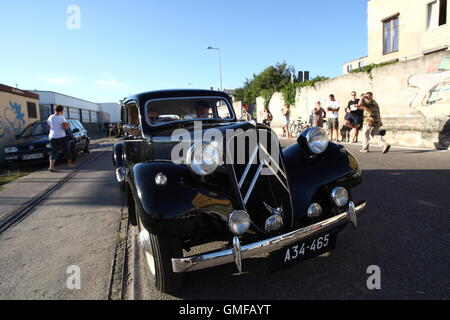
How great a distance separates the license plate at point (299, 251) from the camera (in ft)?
6.48

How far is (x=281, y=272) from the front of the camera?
2395 mm

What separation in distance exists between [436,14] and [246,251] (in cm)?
1833

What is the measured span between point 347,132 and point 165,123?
10.0 m

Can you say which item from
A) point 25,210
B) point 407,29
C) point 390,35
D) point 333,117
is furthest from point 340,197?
point 390,35

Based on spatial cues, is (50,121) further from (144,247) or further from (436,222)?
(436,222)

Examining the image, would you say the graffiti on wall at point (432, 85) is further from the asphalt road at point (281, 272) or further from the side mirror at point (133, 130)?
the side mirror at point (133, 130)

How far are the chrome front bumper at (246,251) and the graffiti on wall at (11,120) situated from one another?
487 inches

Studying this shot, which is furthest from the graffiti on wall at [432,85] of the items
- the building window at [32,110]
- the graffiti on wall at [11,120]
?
the building window at [32,110]

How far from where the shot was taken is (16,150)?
27.6ft

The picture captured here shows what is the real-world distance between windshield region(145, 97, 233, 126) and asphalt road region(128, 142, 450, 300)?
1633mm

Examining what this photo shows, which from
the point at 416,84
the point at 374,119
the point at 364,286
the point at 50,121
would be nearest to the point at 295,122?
the point at 416,84

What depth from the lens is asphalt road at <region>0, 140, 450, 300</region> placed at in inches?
83.9

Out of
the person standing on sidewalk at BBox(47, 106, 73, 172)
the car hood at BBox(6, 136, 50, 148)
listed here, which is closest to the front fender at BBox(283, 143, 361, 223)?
the person standing on sidewalk at BBox(47, 106, 73, 172)

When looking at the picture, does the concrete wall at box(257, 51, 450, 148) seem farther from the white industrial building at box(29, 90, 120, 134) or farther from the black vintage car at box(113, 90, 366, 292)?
the white industrial building at box(29, 90, 120, 134)
